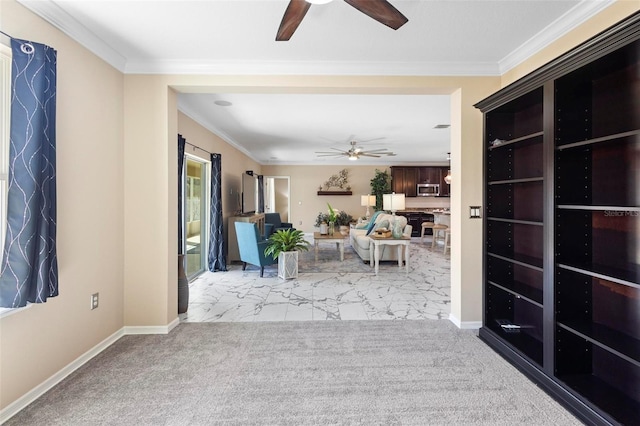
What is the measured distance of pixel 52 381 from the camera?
6.82 ft

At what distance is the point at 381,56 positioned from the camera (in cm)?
280

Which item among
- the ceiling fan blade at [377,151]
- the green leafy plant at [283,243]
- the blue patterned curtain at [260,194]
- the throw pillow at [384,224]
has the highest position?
the ceiling fan blade at [377,151]

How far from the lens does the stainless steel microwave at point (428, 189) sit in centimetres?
979

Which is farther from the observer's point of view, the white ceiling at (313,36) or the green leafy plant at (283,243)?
the green leafy plant at (283,243)

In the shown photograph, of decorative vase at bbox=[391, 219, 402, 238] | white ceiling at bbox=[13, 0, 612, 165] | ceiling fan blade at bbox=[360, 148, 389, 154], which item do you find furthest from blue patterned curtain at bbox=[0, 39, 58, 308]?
ceiling fan blade at bbox=[360, 148, 389, 154]

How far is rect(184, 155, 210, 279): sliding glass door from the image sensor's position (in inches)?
196

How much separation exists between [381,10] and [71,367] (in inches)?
126

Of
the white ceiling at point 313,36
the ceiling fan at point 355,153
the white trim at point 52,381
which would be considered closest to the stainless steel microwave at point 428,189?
the ceiling fan at point 355,153

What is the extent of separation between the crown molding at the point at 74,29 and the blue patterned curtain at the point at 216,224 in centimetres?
247

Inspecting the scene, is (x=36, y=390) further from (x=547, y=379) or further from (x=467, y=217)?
(x=467, y=217)

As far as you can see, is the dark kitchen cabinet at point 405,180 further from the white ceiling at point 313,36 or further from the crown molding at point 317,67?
the crown molding at point 317,67

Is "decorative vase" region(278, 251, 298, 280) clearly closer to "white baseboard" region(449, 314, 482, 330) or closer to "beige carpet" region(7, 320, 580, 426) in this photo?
"beige carpet" region(7, 320, 580, 426)

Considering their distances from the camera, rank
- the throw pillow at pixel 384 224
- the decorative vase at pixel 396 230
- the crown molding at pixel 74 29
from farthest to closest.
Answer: the throw pillow at pixel 384 224, the decorative vase at pixel 396 230, the crown molding at pixel 74 29

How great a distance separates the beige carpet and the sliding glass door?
2450 millimetres
